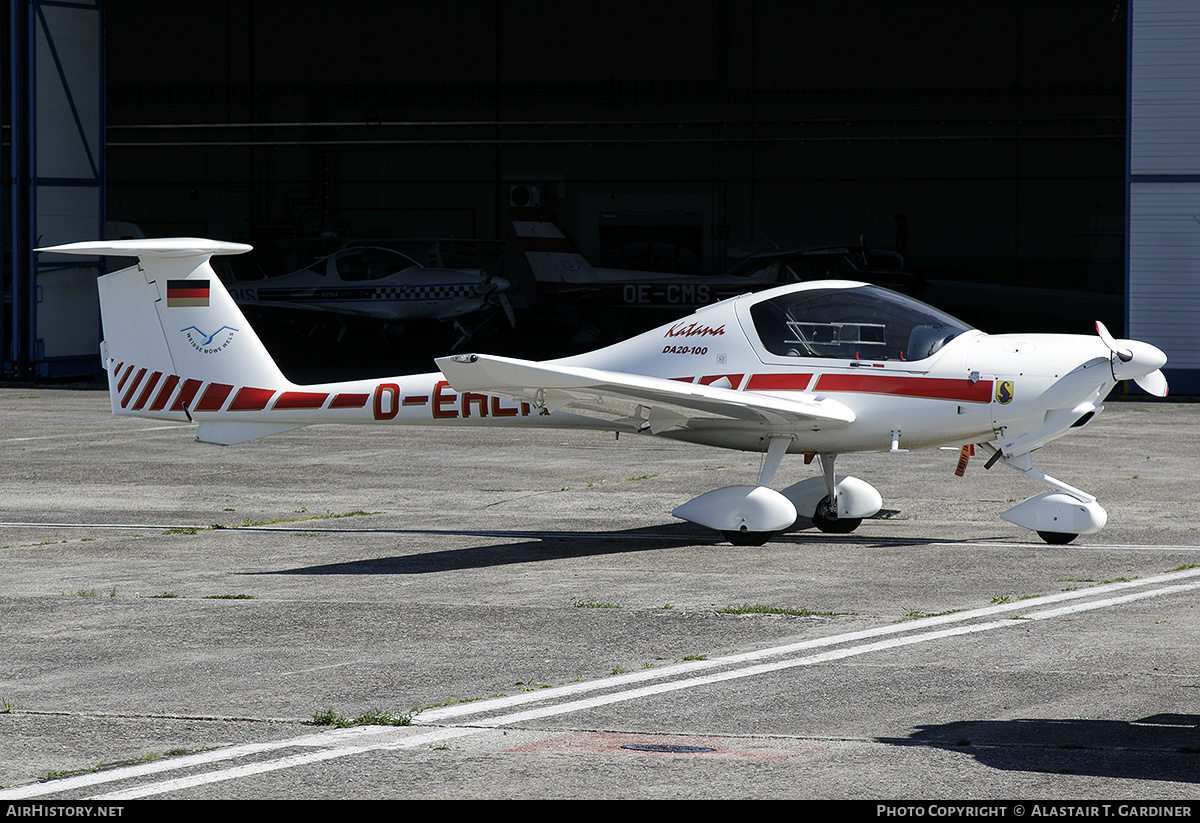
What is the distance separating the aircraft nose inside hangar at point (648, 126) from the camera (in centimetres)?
3969

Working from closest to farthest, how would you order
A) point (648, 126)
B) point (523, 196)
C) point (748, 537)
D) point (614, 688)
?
point (614, 688)
point (748, 537)
point (523, 196)
point (648, 126)

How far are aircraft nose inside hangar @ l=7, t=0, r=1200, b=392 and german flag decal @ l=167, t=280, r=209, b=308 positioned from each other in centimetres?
2702

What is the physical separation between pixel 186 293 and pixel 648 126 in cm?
3144

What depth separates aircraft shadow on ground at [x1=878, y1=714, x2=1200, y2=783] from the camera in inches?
203

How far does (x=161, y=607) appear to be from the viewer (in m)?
8.36

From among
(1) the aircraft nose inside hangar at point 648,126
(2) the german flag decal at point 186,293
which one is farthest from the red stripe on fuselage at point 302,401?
(1) the aircraft nose inside hangar at point 648,126

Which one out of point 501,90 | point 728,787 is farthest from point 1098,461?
point 501,90

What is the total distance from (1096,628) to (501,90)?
36395 millimetres

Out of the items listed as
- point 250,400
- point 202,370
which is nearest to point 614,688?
point 250,400

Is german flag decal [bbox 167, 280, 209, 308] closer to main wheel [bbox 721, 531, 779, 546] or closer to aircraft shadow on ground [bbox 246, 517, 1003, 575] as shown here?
aircraft shadow on ground [bbox 246, 517, 1003, 575]

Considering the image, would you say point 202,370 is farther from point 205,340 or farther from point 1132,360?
point 1132,360

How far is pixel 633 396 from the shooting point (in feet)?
33.5

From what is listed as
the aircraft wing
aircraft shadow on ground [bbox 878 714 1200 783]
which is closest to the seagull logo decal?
the aircraft wing

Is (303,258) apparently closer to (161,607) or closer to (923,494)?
(923,494)
